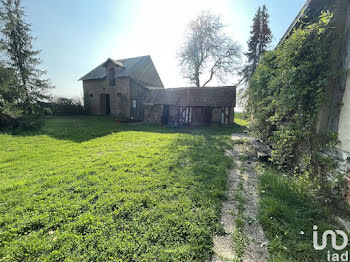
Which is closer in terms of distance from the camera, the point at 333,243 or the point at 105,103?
the point at 333,243

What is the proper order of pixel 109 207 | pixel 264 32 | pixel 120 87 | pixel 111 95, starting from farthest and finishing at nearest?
pixel 264 32 → pixel 111 95 → pixel 120 87 → pixel 109 207

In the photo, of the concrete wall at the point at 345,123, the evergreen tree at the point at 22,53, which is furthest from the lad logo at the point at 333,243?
the evergreen tree at the point at 22,53

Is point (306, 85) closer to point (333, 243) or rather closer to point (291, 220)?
point (291, 220)

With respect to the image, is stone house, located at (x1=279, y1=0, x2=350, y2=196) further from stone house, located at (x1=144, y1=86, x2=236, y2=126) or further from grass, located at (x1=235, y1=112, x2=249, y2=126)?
stone house, located at (x1=144, y1=86, x2=236, y2=126)

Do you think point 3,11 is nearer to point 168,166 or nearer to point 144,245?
point 168,166

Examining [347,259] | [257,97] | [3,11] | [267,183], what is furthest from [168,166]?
[3,11]

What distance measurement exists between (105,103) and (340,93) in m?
21.0

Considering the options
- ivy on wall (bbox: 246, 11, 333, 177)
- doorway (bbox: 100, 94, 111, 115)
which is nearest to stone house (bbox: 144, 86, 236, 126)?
doorway (bbox: 100, 94, 111, 115)

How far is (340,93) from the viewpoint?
297cm

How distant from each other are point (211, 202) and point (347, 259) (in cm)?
179

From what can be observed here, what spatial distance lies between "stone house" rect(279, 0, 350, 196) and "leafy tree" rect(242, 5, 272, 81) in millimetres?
20046

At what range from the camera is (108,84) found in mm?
18141

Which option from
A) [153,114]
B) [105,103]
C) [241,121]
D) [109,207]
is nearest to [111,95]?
[105,103]

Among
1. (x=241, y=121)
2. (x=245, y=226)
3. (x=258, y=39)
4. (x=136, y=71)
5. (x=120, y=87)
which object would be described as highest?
(x=258, y=39)
